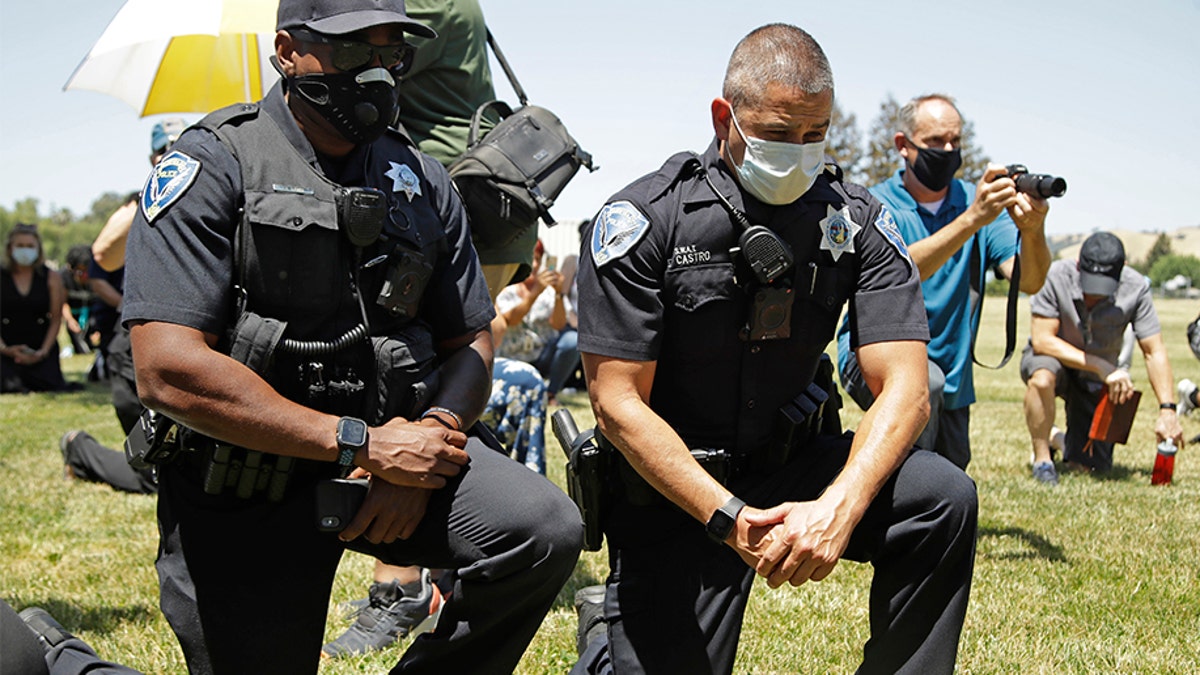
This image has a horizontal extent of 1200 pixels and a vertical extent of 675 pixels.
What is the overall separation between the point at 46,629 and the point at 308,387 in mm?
1223

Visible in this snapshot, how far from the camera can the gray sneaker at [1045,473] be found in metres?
8.20

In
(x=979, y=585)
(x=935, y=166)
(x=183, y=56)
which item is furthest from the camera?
(x=183, y=56)

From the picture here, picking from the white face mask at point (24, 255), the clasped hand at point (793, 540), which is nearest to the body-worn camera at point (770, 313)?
the clasped hand at point (793, 540)

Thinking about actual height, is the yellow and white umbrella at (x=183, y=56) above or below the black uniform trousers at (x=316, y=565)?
above

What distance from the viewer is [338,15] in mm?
3033

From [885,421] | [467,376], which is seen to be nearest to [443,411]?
[467,376]

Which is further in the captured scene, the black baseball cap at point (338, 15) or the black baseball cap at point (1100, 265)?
the black baseball cap at point (1100, 265)

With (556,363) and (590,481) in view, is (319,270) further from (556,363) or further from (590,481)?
(556,363)

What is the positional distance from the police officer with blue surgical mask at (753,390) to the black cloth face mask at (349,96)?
0.70 meters

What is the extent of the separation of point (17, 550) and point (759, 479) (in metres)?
4.57

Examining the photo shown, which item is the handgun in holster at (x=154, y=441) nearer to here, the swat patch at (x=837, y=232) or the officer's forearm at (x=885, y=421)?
the officer's forearm at (x=885, y=421)

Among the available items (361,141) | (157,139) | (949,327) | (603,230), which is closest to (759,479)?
(603,230)

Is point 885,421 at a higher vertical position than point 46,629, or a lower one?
higher

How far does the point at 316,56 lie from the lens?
121 inches
